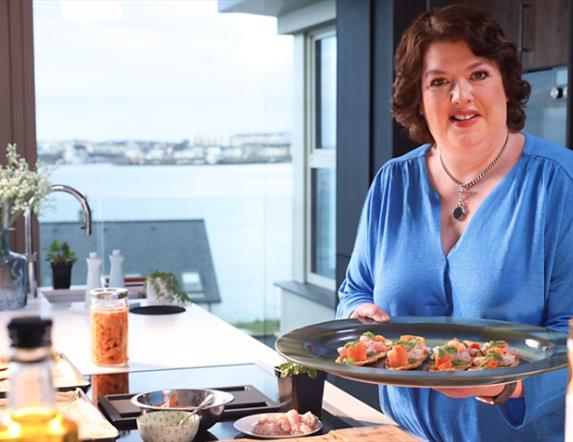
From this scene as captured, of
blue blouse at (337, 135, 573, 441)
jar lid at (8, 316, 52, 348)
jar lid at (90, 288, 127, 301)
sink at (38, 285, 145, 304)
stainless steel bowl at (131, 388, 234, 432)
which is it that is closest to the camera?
jar lid at (8, 316, 52, 348)

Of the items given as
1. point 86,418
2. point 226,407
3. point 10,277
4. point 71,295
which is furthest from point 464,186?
point 71,295

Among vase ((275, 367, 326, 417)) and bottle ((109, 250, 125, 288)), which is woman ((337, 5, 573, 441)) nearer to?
vase ((275, 367, 326, 417))

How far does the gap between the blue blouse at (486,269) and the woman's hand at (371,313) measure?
0.10 meters

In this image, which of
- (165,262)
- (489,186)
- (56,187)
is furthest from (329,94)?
(489,186)

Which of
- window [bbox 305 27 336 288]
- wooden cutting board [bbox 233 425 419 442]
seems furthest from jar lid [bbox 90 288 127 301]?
window [bbox 305 27 336 288]

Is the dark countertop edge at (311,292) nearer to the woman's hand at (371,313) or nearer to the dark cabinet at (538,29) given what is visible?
the dark cabinet at (538,29)

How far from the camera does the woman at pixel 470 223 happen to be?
1.83 meters

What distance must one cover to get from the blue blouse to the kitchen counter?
8.6 inches

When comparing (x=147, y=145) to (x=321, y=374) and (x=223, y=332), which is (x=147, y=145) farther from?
(x=321, y=374)

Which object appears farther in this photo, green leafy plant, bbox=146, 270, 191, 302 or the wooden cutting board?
green leafy plant, bbox=146, 270, 191, 302

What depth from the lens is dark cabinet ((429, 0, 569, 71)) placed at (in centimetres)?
349

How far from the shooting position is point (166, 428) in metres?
1.52

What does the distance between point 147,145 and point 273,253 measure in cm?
105

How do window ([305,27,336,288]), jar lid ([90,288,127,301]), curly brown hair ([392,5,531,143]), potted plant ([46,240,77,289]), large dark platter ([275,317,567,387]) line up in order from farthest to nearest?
1. window ([305,27,336,288])
2. potted plant ([46,240,77,289])
3. jar lid ([90,288,127,301])
4. curly brown hair ([392,5,531,143])
5. large dark platter ([275,317,567,387])
